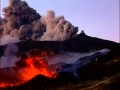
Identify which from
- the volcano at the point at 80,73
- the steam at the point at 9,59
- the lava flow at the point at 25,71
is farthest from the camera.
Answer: the steam at the point at 9,59

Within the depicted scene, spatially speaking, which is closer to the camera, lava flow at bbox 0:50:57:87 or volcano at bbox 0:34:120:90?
volcano at bbox 0:34:120:90

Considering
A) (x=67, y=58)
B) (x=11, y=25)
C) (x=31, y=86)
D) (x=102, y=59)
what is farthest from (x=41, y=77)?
(x=11, y=25)

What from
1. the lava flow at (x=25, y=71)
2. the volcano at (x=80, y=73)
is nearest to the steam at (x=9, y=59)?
the lava flow at (x=25, y=71)

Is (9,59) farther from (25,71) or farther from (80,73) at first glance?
(80,73)

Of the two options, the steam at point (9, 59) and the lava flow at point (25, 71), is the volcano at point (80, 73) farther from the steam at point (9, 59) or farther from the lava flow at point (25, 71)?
the steam at point (9, 59)

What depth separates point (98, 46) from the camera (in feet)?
602

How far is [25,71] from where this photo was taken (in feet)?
405

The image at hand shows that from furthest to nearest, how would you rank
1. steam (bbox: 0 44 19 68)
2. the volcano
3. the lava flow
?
1. steam (bbox: 0 44 19 68)
2. the lava flow
3. the volcano

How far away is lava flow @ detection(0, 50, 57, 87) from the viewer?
108438 millimetres

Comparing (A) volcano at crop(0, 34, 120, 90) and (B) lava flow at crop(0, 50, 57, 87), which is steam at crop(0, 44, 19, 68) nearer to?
(B) lava flow at crop(0, 50, 57, 87)

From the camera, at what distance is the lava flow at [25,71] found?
108438 mm

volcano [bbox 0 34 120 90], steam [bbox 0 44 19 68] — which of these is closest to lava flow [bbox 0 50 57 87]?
volcano [bbox 0 34 120 90]

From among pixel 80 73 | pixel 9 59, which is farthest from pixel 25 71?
A: pixel 80 73

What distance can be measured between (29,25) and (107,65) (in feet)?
257
